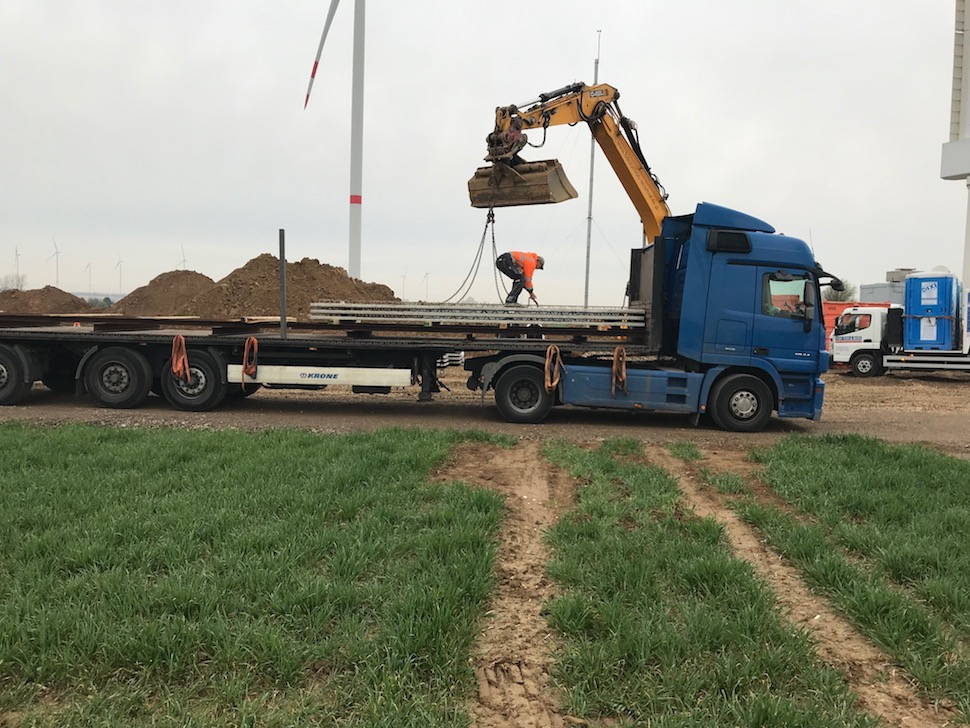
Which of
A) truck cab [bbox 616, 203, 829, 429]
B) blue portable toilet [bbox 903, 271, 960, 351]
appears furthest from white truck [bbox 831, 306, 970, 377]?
truck cab [bbox 616, 203, 829, 429]

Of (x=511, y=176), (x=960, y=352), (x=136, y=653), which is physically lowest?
(x=136, y=653)

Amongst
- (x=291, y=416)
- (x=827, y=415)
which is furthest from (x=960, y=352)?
(x=291, y=416)

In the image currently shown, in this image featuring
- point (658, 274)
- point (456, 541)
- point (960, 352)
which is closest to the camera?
point (456, 541)

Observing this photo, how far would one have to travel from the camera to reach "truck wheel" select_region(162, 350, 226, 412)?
10609 mm

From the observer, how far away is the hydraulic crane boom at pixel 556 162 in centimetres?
1002

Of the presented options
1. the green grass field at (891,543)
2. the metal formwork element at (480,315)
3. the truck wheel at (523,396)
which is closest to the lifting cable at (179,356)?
the metal formwork element at (480,315)

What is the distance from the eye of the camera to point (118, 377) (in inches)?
423

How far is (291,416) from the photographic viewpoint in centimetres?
1059

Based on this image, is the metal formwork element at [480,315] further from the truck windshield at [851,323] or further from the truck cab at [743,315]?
the truck windshield at [851,323]

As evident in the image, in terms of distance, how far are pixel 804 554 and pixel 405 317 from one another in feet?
23.0

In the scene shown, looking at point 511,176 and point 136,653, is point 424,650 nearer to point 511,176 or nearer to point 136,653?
point 136,653

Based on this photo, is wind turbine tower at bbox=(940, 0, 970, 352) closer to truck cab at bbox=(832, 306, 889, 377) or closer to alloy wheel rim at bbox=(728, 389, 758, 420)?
truck cab at bbox=(832, 306, 889, 377)

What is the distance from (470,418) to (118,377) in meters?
5.79

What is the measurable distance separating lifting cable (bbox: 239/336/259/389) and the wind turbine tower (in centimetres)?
2707
